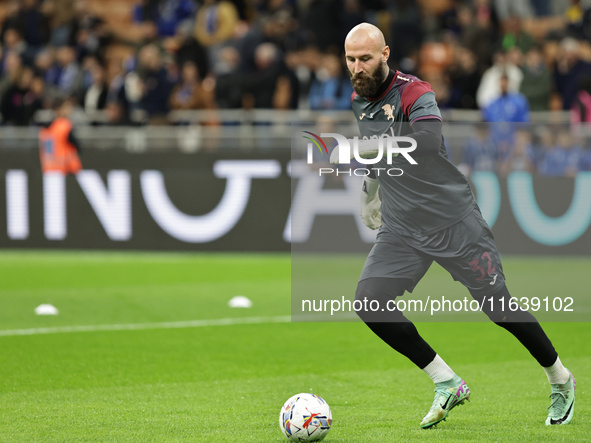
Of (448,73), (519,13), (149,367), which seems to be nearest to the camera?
(149,367)

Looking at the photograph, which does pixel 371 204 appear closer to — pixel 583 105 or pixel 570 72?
pixel 583 105

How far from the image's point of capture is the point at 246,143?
14781 mm

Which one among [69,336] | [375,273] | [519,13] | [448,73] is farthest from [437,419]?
[519,13]

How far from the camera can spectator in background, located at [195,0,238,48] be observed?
18531 millimetres

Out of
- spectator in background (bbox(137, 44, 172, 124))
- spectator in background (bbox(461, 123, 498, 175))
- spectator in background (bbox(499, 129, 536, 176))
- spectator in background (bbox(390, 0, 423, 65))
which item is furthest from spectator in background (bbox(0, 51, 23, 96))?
spectator in background (bbox(499, 129, 536, 176))

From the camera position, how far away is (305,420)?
5246 mm

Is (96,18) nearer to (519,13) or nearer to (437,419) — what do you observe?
(519,13)

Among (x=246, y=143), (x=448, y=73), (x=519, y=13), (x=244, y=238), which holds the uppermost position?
(x=519, y=13)

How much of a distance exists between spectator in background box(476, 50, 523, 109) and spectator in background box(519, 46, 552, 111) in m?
0.12

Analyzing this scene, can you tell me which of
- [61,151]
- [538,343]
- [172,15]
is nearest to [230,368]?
[538,343]

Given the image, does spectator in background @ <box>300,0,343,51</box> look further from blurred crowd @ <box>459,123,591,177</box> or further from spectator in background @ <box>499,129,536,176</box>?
spectator in background @ <box>499,129,536,176</box>

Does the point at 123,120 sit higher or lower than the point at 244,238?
higher

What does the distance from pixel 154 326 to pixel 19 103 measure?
31.7 ft

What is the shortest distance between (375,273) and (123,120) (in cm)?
1130
